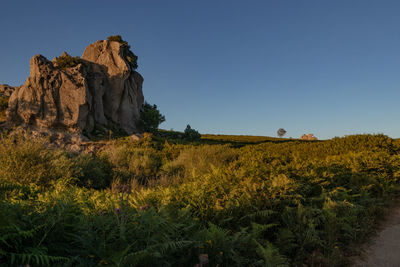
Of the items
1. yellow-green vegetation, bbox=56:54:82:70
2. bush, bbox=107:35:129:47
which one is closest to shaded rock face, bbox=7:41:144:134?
yellow-green vegetation, bbox=56:54:82:70

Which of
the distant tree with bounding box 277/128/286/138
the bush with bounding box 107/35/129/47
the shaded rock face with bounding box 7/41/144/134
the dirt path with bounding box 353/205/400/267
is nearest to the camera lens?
the dirt path with bounding box 353/205/400/267

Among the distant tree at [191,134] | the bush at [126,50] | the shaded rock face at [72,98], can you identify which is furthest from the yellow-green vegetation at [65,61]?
the distant tree at [191,134]

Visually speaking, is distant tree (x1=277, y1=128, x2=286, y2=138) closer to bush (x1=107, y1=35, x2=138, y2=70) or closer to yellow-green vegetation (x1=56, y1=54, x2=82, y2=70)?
bush (x1=107, y1=35, x2=138, y2=70)

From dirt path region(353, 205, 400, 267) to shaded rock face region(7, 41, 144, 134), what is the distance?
22868mm

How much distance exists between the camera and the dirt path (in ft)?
11.6

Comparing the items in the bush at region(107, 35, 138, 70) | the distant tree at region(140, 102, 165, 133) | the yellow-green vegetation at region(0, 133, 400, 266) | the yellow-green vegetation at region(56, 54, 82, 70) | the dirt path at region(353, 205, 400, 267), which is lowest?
the dirt path at region(353, 205, 400, 267)

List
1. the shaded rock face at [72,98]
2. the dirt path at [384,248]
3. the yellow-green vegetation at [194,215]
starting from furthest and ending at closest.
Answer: the shaded rock face at [72,98] → the dirt path at [384,248] → the yellow-green vegetation at [194,215]

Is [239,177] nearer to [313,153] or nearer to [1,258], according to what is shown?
[1,258]

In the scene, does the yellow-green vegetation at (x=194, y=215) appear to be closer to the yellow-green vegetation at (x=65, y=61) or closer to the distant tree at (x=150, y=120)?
the yellow-green vegetation at (x=65, y=61)

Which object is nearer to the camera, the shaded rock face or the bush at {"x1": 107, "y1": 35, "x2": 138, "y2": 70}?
the shaded rock face

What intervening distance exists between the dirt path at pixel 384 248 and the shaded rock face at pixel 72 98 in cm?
2287

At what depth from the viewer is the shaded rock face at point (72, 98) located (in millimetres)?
21484

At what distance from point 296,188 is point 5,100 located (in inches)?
1142

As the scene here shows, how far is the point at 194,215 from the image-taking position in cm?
349
